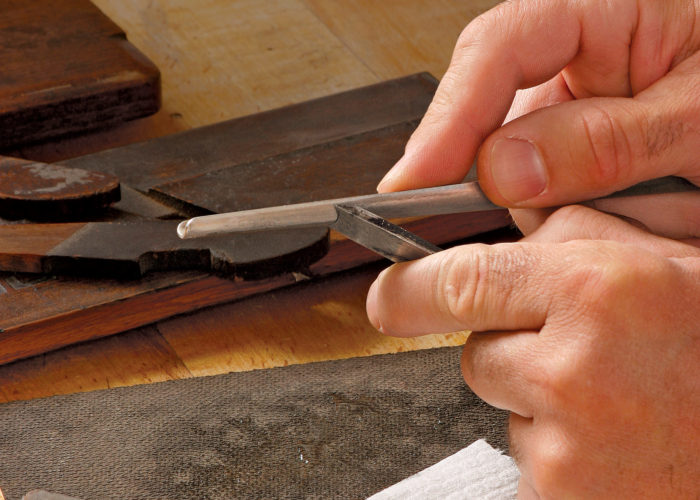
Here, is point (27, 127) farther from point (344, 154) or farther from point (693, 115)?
point (693, 115)

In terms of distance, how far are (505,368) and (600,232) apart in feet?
0.34

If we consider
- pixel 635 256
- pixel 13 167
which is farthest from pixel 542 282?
pixel 13 167

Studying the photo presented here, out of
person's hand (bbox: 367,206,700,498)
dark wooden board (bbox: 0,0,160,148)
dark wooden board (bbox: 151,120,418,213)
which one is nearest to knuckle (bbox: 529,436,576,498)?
person's hand (bbox: 367,206,700,498)

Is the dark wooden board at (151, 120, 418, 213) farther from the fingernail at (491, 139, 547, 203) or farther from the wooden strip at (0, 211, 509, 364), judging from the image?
the fingernail at (491, 139, 547, 203)

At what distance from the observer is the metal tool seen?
17.6 inches

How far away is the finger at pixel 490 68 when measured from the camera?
559 mm

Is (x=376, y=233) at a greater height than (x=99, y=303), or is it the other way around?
(x=376, y=233)

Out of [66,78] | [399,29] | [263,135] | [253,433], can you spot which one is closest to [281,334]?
[253,433]

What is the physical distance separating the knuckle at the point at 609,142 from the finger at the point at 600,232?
1.1 inches

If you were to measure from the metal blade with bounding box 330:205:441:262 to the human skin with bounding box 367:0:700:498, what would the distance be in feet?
0.04

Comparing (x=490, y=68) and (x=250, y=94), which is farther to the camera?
(x=250, y=94)

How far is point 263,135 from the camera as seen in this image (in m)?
0.91

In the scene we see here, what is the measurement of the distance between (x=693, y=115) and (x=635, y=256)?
102 millimetres

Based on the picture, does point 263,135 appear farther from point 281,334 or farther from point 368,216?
point 368,216
